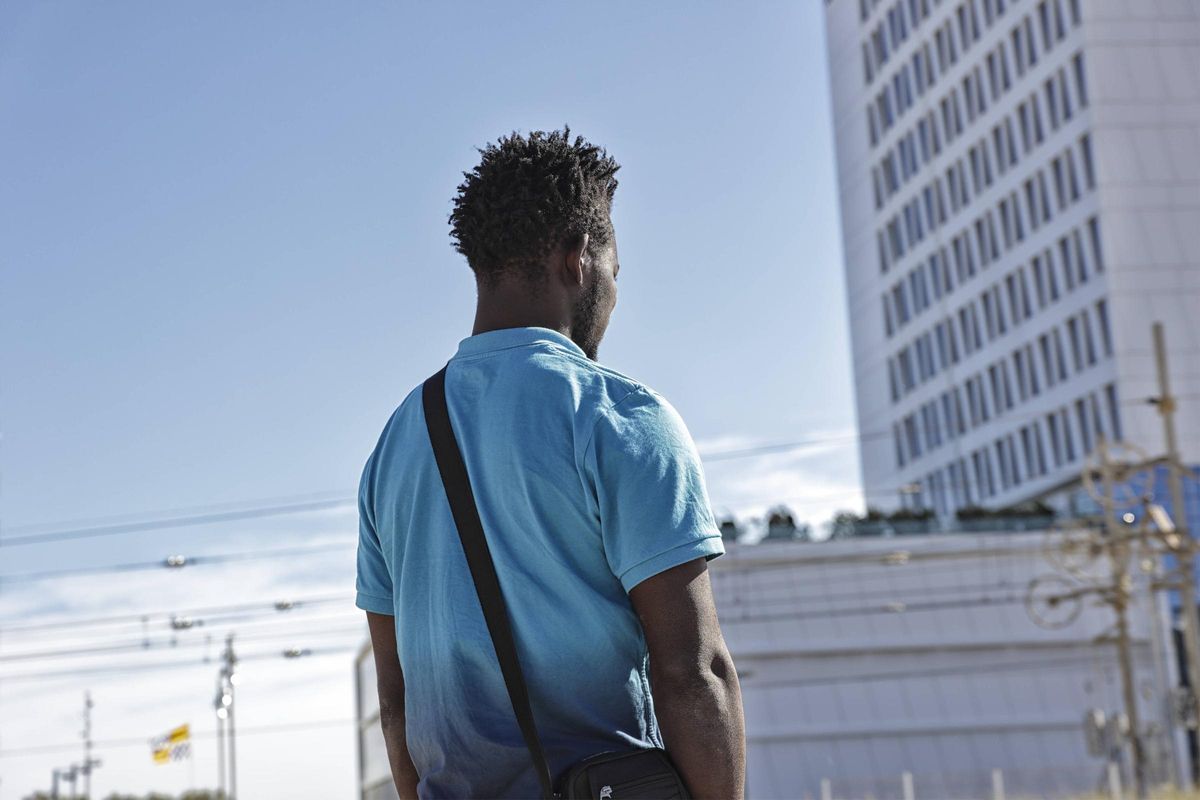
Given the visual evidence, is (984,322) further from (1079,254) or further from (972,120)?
(972,120)

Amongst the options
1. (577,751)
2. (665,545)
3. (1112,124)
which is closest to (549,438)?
(665,545)

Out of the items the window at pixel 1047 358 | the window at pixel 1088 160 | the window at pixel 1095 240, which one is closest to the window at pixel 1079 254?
the window at pixel 1095 240

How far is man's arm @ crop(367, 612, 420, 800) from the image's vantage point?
264 centimetres

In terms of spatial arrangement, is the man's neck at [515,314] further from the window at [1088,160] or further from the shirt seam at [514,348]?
the window at [1088,160]

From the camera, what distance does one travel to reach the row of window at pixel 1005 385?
6088cm

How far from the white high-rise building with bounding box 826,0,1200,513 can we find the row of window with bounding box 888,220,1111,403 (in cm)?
8

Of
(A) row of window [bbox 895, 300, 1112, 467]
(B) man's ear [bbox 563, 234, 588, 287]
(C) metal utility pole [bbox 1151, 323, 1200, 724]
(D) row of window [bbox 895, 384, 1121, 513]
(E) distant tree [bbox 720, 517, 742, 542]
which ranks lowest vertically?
(B) man's ear [bbox 563, 234, 588, 287]

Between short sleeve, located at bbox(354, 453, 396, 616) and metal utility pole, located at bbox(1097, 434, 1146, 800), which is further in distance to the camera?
metal utility pole, located at bbox(1097, 434, 1146, 800)

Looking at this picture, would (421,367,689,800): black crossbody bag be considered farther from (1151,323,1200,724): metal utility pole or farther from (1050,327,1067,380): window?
(1050,327,1067,380): window

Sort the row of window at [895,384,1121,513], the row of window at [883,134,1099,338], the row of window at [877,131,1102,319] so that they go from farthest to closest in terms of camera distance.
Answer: the row of window at [877,131,1102,319] < the row of window at [883,134,1099,338] < the row of window at [895,384,1121,513]

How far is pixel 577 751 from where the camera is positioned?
2328 millimetres

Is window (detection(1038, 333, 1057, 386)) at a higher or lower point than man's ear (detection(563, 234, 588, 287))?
higher

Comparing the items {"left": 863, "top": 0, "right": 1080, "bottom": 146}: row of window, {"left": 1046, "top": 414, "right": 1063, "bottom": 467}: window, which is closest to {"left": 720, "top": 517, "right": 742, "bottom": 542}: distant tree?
{"left": 1046, "top": 414, "right": 1063, "bottom": 467}: window

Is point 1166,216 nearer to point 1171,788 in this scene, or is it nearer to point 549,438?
point 1171,788
